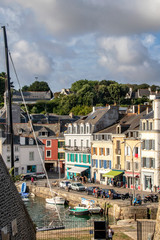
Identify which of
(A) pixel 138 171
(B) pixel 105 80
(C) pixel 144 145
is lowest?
(A) pixel 138 171

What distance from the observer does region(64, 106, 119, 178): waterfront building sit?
219 ft

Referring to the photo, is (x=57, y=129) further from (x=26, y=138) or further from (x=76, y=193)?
(x=76, y=193)

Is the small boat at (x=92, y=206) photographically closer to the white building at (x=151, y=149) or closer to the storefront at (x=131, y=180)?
the white building at (x=151, y=149)

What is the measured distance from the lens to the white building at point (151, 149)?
51.4m

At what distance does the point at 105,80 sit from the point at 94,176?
3311 inches

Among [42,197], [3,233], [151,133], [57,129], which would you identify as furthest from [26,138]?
[3,233]

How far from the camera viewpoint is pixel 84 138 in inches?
2699

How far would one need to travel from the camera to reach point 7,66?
3762 cm

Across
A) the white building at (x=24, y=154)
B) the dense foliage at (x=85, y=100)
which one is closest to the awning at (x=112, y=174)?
the white building at (x=24, y=154)

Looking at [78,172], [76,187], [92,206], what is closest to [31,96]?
[78,172]

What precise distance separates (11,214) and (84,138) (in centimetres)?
5464

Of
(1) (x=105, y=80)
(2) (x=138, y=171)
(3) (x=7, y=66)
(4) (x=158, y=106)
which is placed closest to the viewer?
(3) (x=7, y=66)

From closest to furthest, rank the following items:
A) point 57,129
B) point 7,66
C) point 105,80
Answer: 1. point 7,66
2. point 57,129
3. point 105,80

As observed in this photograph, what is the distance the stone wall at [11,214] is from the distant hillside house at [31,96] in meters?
128
